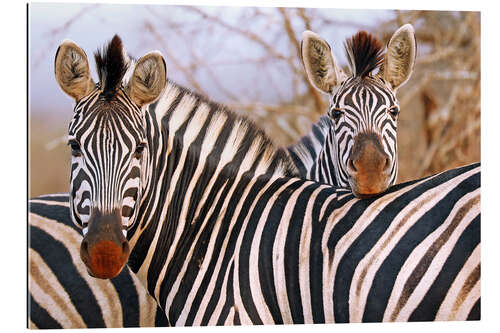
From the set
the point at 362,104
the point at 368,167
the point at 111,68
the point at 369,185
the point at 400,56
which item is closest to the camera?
the point at 111,68

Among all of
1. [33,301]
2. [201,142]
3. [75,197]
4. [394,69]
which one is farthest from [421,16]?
[33,301]

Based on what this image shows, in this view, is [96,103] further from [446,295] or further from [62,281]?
[446,295]

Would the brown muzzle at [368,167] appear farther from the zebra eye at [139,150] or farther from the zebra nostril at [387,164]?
the zebra eye at [139,150]

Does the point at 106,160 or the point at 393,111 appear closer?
the point at 106,160

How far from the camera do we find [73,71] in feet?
12.5

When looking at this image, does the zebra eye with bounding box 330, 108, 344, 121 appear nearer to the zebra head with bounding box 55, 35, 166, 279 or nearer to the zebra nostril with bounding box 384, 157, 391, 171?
the zebra nostril with bounding box 384, 157, 391, 171

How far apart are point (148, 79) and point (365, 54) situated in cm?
163

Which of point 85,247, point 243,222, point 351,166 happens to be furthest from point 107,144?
point 351,166

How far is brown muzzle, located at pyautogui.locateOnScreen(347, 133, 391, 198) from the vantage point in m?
4.03

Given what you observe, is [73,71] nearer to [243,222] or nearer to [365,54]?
[243,222]

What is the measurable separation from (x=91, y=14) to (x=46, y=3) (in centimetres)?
32

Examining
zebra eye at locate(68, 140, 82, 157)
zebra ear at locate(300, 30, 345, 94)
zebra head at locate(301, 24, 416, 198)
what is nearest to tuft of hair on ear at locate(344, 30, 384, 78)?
zebra head at locate(301, 24, 416, 198)

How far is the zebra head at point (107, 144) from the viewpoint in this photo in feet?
11.5

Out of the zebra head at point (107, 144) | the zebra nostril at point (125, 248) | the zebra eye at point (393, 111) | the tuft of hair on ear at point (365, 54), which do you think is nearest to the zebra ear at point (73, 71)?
the zebra head at point (107, 144)
